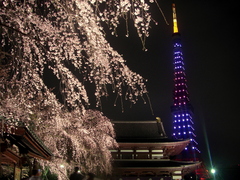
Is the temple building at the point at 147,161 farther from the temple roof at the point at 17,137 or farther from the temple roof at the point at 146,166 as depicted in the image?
the temple roof at the point at 17,137

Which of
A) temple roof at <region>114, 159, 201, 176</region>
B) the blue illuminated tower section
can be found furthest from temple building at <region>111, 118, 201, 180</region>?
the blue illuminated tower section

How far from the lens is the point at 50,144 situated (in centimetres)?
1016

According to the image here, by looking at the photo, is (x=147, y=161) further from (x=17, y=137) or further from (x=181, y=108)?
(x=181, y=108)

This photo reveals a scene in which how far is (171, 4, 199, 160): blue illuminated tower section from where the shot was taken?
70.2 meters

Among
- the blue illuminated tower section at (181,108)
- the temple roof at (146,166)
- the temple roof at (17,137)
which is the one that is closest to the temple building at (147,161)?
the temple roof at (146,166)

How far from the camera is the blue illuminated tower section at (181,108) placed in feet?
230

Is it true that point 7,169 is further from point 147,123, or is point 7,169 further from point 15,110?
point 147,123

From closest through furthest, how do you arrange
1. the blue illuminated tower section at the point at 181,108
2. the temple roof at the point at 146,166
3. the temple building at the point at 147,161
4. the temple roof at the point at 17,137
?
the temple roof at the point at 17,137 < the temple roof at the point at 146,166 < the temple building at the point at 147,161 < the blue illuminated tower section at the point at 181,108

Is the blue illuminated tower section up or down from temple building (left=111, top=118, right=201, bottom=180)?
up

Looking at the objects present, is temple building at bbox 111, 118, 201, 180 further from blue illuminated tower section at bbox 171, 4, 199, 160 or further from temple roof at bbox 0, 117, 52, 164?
blue illuminated tower section at bbox 171, 4, 199, 160

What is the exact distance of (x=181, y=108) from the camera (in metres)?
73.4

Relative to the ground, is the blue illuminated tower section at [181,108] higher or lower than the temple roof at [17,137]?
higher

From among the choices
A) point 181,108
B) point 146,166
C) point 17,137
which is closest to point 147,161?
point 146,166

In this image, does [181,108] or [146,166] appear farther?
[181,108]
